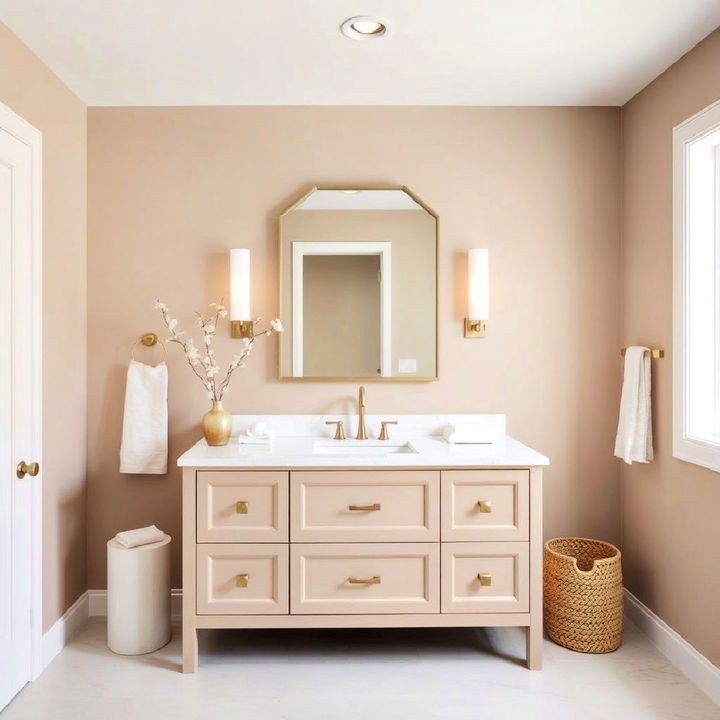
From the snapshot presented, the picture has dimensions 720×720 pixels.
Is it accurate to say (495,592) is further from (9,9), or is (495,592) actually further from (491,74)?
(9,9)

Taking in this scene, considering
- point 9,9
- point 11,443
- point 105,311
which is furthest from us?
point 105,311

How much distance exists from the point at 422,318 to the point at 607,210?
101cm

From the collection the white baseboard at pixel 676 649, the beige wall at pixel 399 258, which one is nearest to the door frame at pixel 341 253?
the beige wall at pixel 399 258

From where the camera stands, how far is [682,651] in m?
2.54

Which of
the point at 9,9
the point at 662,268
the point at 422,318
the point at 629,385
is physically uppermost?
the point at 9,9

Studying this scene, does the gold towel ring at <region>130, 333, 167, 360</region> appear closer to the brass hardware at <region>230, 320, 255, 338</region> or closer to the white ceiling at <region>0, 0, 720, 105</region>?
the brass hardware at <region>230, 320, 255, 338</region>

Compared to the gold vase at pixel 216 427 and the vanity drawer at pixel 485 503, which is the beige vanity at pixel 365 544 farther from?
the gold vase at pixel 216 427

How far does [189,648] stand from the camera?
8.26 feet

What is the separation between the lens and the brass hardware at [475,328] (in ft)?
10.1

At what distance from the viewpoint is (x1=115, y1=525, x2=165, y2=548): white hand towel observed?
2717 millimetres

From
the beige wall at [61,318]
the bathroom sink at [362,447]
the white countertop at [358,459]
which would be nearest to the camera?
the white countertop at [358,459]

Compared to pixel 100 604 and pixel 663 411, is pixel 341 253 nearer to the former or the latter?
pixel 663 411

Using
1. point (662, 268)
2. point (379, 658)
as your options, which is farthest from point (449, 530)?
point (662, 268)

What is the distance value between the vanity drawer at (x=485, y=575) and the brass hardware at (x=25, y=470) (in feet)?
5.06
